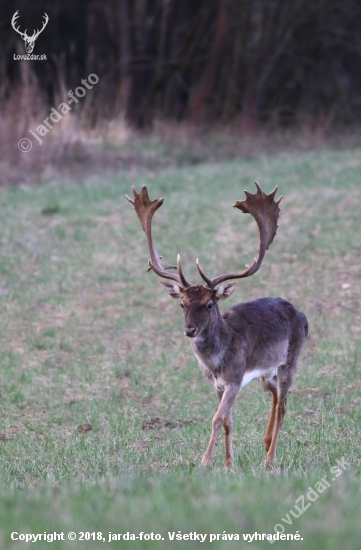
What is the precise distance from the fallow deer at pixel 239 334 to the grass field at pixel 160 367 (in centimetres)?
36

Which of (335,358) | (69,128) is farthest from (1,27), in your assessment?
(335,358)

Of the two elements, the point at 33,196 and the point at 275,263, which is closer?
the point at 275,263

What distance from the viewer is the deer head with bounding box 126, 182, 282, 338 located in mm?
6879

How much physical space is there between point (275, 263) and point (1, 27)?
19.6 meters

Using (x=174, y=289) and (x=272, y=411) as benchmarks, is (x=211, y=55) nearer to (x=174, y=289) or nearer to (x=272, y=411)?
(x=272, y=411)

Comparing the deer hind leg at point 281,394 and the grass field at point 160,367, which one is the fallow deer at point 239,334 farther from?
the grass field at point 160,367

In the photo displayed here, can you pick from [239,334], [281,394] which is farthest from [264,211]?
[281,394]

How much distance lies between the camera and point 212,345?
7.02 meters

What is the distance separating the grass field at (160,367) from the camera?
179 inches

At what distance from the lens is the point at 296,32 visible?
97.6ft

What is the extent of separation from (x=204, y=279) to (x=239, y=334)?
507 millimetres

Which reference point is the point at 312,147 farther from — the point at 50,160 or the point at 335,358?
the point at 335,358
